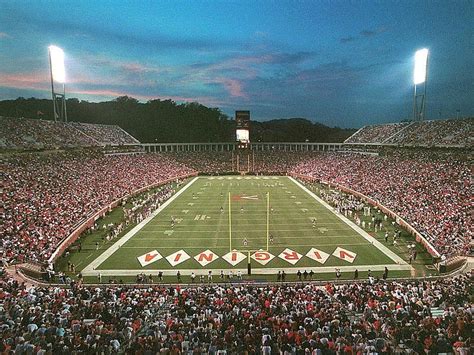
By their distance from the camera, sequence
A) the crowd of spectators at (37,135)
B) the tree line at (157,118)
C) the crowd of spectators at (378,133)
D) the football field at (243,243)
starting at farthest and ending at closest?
the tree line at (157,118)
the crowd of spectators at (378,133)
the crowd of spectators at (37,135)
the football field at (243,243)

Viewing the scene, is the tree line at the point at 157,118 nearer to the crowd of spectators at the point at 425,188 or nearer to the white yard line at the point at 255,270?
the crowd of spectators at the point at 425,188

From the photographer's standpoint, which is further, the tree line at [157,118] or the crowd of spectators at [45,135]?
the tree line at [157,118]

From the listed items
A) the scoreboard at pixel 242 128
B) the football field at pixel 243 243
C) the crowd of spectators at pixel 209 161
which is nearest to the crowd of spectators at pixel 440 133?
the football field at pixel 243 243

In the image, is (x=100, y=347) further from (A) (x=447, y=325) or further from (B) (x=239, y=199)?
(B) (x=239, y=199)

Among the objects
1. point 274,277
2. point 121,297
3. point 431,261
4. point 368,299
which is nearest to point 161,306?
point 121,297

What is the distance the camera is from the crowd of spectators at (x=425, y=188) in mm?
24469

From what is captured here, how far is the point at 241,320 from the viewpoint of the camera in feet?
35.2

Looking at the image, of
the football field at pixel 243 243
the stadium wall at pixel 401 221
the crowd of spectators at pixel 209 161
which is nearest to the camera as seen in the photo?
the football field at pixel 243 243

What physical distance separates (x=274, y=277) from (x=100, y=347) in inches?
510

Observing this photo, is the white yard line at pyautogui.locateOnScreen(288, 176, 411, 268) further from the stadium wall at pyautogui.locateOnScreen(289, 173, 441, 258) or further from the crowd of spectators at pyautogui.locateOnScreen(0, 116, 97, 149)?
the crowd of spectators at pyautogui.locateOnScreen(0, 116, 97, 149)

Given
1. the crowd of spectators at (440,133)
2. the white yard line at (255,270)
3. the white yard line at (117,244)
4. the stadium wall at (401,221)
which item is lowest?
the white yard line at (255,270)

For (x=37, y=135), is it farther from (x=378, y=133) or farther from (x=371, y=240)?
(x=378, y=133)

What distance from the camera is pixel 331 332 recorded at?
395 inches

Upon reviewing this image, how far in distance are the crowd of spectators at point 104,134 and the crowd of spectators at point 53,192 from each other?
8.86 m
